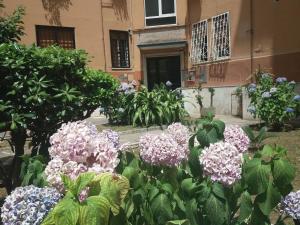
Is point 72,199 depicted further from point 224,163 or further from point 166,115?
point 166,115

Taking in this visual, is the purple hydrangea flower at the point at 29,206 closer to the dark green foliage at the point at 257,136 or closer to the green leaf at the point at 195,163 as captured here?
the green leaf at the point at 195,163

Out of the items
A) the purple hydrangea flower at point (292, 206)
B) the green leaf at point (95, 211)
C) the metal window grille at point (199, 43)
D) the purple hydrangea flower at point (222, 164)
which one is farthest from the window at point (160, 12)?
the green leaf at point (95, 211)

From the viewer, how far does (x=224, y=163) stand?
2170 mm

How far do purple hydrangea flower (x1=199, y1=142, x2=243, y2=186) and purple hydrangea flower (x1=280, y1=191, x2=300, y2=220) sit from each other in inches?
28.6

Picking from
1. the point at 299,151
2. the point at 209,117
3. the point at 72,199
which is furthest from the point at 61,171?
the point at 299,151

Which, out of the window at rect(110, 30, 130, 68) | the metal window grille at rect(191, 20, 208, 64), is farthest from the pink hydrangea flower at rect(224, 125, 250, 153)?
the window at rect(110, 30, 130, 68)

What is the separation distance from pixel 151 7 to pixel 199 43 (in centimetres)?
355

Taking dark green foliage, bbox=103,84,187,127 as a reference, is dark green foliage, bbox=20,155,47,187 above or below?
above

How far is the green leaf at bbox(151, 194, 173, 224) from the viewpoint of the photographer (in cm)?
224

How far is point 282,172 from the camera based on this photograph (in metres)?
2.32

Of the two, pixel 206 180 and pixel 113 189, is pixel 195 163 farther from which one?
pixel 113 189

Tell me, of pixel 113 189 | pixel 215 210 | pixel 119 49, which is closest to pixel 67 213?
pixel 113 189

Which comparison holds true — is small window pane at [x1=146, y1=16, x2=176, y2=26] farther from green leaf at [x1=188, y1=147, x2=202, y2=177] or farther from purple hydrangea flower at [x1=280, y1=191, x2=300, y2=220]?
green leaf at [x1=188, y1=147, x2=202, y2=177]

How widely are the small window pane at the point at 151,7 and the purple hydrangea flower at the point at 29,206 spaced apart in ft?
57.6
